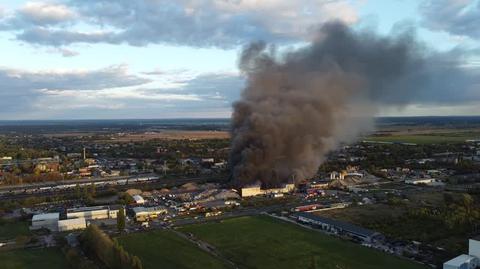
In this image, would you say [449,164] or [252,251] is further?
[449,164]

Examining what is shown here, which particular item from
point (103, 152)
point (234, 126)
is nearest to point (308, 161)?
point (234, 126)

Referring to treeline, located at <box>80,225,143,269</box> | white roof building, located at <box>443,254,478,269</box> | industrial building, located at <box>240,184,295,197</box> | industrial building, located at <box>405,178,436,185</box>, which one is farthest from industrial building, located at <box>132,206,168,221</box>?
industrial building, located at <box>405,178,436,185</box>

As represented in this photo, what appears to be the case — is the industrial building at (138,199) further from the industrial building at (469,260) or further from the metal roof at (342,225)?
the industrial building at (469,260)

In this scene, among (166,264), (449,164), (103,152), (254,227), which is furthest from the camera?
(103,152)

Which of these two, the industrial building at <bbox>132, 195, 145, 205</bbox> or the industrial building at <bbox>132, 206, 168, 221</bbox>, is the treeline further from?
the industrial building at <bbox>132, 195, 145, 205</bbox>

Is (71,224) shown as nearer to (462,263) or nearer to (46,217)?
(46,217)

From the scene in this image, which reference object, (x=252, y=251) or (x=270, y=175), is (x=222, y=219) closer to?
(x=252, y=251)

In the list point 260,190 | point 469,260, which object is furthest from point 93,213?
point 469,260
